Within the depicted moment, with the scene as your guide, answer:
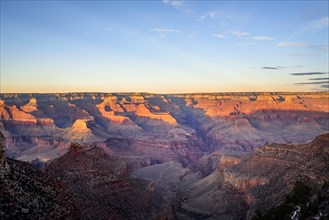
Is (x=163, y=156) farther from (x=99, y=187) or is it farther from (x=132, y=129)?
(x=99, y=187)

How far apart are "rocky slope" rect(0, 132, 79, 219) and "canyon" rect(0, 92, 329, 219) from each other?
277 centimetres

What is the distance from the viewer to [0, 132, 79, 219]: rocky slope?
2289 cm

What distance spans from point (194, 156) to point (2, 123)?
65.6m

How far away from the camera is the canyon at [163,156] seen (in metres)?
56.6

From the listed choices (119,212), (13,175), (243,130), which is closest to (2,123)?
(243,130)

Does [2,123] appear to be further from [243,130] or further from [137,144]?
[243,130]

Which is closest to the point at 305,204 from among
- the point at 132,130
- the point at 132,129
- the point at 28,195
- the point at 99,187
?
the point at 28,195

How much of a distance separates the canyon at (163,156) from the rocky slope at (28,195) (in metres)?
2.77

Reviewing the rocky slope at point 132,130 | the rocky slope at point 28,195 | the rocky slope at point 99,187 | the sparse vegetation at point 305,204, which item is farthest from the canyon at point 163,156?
the sparse vegetation at point 305,204

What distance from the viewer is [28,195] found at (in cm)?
2448

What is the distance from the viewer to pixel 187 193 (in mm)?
88625

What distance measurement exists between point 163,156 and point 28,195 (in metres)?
121

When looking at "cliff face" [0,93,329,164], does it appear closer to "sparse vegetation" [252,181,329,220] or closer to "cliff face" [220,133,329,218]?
"cliff face" [220,133,329,218]

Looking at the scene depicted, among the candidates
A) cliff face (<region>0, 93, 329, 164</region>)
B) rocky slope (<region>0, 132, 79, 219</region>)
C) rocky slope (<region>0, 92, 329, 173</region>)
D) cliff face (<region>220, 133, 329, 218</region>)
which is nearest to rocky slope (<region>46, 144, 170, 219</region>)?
cliff face (<region>220, 133, 329, 218</region>)
